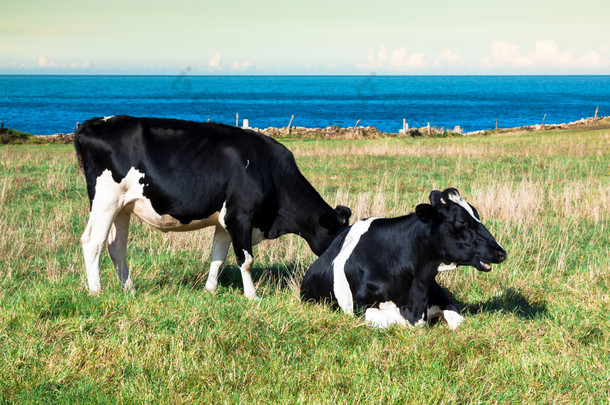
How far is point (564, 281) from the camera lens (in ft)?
25.4

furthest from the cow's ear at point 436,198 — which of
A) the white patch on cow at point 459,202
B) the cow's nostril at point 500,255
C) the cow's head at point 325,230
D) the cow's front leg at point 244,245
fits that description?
the cow's front leg at point 244,245

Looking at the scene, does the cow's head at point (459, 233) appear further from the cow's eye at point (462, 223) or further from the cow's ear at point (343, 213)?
the cow's ear at point (343, 213)

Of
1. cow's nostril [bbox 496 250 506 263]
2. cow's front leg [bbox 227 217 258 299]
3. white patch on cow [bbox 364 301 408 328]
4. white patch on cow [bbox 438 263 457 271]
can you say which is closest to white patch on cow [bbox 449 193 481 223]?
cow's nostril [bbox 496 250 506 263]

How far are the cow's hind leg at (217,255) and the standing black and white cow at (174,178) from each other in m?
0.37

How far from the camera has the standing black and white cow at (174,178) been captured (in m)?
6.82

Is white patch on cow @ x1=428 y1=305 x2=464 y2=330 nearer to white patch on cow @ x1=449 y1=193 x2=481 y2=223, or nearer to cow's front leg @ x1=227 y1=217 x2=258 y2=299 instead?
white patch on cow @ x1=449 y1=193 x2=481 y2=223

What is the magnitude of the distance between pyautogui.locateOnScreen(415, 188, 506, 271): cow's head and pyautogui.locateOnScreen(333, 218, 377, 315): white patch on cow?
2.81ft

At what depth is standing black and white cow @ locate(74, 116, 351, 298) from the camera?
682cm

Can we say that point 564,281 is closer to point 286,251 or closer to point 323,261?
point 323,261

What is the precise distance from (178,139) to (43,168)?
547 inches

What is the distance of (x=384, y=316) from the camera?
233 inches

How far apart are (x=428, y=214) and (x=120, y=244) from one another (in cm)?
359

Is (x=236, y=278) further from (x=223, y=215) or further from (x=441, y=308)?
(x=441, y=308)

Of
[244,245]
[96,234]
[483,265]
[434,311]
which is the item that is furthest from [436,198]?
[96,234]
